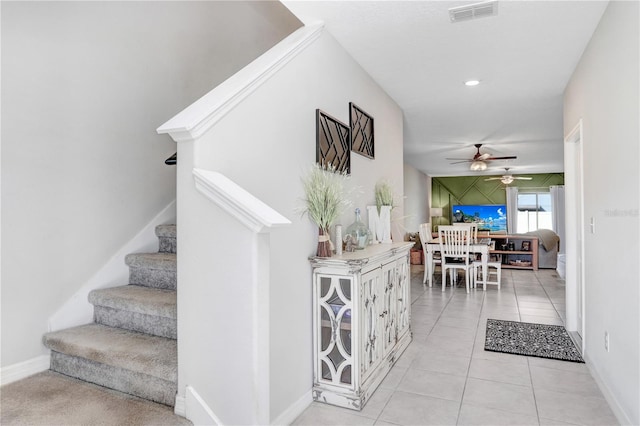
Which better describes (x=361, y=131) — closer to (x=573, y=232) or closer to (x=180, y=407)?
(x=573, y=232)

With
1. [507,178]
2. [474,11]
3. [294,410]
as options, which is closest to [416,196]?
[507,178]

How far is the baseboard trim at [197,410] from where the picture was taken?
1722 millimetres

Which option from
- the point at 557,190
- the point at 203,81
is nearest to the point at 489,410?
the point at 203,81

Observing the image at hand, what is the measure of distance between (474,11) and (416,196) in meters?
8.52

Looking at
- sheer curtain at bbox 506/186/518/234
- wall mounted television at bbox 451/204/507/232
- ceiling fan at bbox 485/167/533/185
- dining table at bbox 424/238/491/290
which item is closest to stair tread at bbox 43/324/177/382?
dining table at bbox 424/238/491/290

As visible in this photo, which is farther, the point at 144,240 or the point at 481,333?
the point at 481,333

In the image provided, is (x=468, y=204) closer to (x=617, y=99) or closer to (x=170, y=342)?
(x=617, y=99)

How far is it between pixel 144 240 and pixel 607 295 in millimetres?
3188

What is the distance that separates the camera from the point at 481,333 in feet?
12.6

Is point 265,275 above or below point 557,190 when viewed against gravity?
below

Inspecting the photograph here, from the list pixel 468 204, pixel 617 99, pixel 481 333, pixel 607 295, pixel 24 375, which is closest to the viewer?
pixel 24 375

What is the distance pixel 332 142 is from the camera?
9.20 feet

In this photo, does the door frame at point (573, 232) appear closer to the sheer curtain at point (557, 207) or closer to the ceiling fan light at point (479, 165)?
the ceiling fan light at point (479, 165)

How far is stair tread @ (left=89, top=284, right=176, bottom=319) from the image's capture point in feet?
7.15
